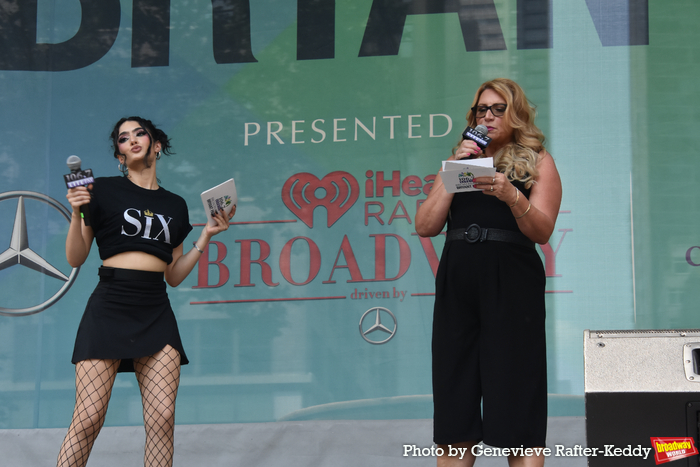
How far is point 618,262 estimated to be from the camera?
3.56 meters

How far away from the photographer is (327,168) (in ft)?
12.6

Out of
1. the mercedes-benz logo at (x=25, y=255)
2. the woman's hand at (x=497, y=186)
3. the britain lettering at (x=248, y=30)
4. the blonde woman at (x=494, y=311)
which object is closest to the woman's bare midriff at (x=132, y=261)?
the blonde woman at (x=494, y=311)

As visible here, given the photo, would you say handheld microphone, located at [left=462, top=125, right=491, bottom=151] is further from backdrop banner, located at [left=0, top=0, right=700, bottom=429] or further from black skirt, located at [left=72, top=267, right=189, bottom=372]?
backdrop banner, located at [left=0, top=0, right=700, bottom=429]

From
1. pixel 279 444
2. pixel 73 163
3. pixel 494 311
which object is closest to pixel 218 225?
pixel 73 163

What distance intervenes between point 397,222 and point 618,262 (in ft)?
3.61

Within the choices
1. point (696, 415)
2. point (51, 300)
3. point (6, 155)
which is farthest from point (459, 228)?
point (6, 155)

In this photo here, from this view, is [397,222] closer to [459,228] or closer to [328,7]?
[328,7]

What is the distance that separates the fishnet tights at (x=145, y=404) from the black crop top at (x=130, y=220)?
0.37 metres

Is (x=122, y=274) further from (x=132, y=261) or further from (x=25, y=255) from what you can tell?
(x=25, y=255)

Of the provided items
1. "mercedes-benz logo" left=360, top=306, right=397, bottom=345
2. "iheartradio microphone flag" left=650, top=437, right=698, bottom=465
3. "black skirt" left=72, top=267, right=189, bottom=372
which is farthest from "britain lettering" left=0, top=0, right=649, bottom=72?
"iheartradio microphone flag" left=650, top=437, right=698, bottom=465

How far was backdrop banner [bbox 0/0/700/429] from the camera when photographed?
3.59 meters

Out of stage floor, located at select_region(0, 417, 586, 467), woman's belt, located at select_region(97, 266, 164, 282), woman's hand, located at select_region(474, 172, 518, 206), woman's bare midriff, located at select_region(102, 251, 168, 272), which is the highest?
woman's hand, located at select_region(474, 172, 518, 206)

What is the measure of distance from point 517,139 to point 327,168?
1663mm

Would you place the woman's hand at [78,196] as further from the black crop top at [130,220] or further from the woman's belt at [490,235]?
the woman's belt at [490,235]
